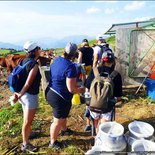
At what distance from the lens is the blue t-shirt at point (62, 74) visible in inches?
184

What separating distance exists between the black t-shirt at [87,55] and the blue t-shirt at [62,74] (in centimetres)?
389

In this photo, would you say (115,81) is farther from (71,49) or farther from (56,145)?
(56,145)

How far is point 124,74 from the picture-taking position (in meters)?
9.77

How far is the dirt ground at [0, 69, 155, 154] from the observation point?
5655mm

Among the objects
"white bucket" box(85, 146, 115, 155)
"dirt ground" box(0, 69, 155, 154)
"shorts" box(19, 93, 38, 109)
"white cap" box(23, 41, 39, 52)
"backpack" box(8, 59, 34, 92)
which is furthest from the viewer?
"dirt ground" box(0, 69, 155, 154)

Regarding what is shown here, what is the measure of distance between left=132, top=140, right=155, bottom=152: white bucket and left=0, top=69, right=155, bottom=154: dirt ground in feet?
4.68

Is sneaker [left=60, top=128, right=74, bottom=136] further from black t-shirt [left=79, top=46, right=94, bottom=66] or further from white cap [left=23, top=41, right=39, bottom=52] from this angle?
black t-shirt [left=79, top=46, right=94, bottom=66]

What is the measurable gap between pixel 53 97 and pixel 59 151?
46.9 inches

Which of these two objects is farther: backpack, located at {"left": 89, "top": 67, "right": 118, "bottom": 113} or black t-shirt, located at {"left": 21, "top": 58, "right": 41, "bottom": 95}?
black t-shirt, located at {"left": 21, "top": 58, "right": 41, "bottom": 95}

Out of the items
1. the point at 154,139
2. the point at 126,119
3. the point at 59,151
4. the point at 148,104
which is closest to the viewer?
the point at 154,139

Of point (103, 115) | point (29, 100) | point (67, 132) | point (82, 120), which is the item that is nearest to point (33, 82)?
point (29, 100)

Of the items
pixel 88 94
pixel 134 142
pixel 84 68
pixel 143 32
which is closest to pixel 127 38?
pixel 143 32

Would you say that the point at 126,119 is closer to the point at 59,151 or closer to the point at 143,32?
the point at 59,151

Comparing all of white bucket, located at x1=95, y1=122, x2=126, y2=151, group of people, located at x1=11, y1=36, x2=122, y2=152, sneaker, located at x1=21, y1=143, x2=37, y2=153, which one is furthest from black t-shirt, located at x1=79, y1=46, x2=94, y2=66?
white bucket, located at x1=95, y1=122, x2=126, y2=151
